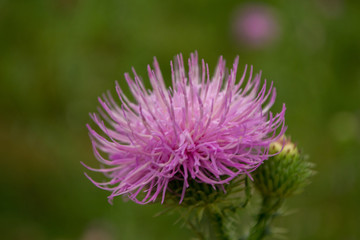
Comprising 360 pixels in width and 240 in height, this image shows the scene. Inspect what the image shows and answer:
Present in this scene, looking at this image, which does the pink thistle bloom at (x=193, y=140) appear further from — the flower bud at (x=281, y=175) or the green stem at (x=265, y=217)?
the green stem at (x=265, y=217)

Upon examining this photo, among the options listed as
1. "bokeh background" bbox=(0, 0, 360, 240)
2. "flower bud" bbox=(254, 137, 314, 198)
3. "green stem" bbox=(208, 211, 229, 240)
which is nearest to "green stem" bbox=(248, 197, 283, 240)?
"flower bud" bbox=(254, 137, 314, 198)

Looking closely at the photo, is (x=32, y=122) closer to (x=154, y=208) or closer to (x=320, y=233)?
(x=154, y=208)

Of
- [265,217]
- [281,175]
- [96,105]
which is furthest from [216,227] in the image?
[96,105]

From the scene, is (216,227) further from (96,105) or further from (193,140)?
(96,105)

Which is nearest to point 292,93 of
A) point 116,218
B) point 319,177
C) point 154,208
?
point 319,177

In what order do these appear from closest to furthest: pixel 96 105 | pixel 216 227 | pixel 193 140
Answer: pixel 193 140 < pixel 216 227 < pixel 96 105

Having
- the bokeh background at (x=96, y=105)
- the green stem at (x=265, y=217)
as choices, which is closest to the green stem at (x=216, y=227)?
the green stem at (x=265, y=217)
